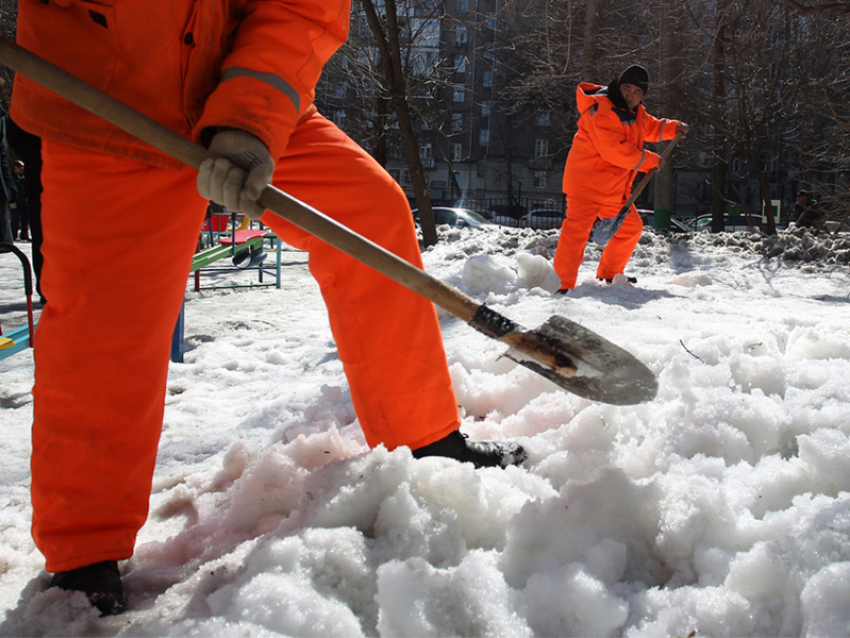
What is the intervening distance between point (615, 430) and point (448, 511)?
71cm

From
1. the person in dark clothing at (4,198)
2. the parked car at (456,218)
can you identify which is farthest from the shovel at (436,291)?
the parked car at (456,218)

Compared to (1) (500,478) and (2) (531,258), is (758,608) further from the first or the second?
(2) (531,258)

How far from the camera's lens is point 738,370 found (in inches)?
89.8

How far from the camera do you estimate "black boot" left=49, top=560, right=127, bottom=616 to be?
1348 mm


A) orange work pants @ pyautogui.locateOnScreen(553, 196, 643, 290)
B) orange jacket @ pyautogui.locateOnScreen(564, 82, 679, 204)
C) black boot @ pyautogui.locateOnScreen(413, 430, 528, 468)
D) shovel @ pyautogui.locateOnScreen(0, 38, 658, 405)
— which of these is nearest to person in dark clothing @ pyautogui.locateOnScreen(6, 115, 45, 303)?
shovel @ pyautogui.locateOnScreen(0, 38, 658, 405)

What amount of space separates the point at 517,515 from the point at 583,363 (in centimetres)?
43

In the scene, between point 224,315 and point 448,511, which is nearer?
point 448,511

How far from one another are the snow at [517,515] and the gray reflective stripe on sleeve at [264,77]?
918 mm

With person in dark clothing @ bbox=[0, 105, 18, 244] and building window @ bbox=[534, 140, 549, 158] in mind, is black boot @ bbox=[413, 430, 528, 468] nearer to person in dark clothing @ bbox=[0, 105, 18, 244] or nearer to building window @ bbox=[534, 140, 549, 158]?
person in dark clothing @ bbox=[0, 105, 18, 244]

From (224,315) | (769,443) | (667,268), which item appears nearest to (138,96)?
(769,443)

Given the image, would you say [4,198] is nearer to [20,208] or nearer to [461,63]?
[20,208]

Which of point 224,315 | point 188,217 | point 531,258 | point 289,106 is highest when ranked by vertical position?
point 289,106

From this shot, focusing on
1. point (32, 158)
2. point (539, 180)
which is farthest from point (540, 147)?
point (32, 158)

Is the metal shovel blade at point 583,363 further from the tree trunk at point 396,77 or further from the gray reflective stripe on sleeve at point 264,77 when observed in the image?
the tree trunk at point 396,77
